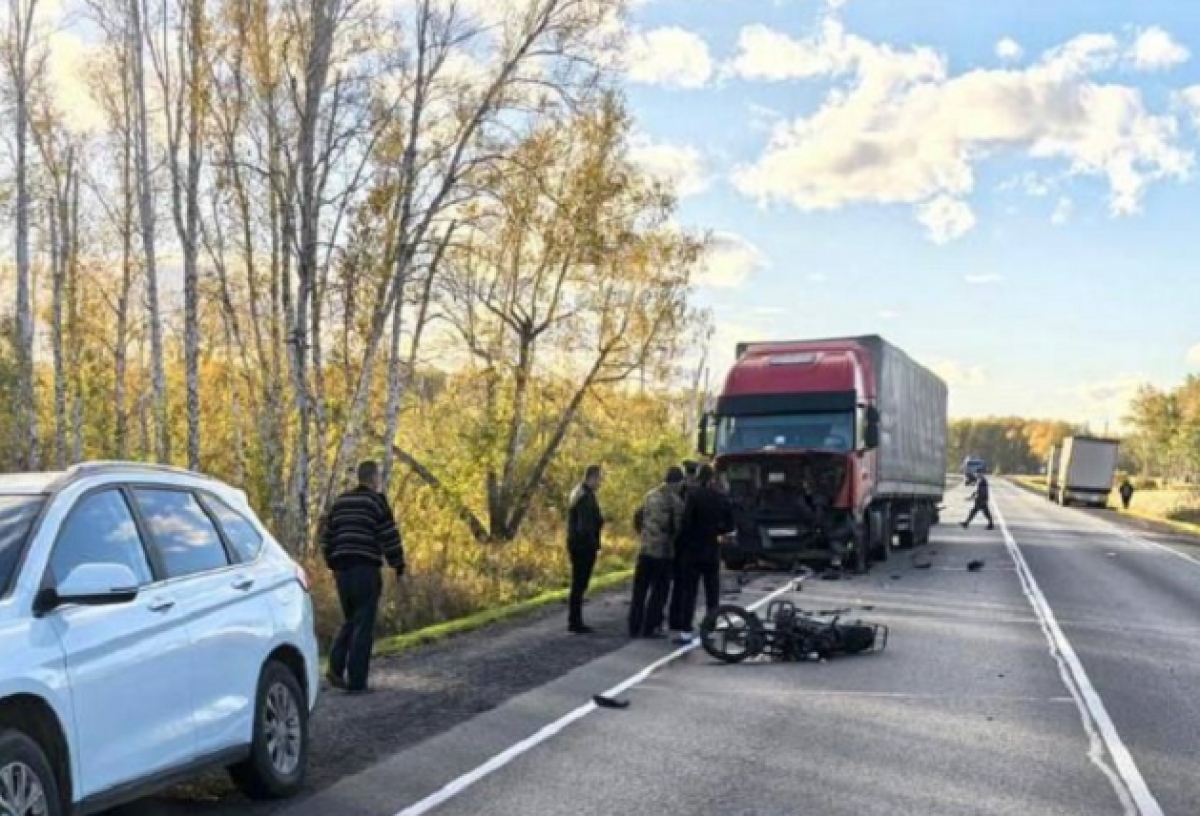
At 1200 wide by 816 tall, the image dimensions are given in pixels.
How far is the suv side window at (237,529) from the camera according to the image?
6660 mm

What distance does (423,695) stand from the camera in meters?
9.86

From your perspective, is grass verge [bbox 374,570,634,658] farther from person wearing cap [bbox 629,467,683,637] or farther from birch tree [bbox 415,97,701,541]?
birch tree [bbox 415,97,701,541]

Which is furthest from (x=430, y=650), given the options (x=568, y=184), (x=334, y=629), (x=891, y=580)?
(x=568, y=184)

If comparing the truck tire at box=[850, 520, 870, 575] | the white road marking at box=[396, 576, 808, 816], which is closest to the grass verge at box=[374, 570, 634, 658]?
the white road marking at box=[396, 576, 808, 816]

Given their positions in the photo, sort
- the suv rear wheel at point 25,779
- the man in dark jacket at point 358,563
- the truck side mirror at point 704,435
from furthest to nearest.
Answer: the truck side mirror at point 704,435
the man in dark jacket at point 358,563
the suv rear wheel at point 25,779

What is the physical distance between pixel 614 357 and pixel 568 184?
4.63 metres

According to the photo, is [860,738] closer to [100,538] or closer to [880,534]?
[100,538]

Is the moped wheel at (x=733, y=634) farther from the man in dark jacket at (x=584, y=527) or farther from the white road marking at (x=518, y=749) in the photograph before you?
the man in dark jacket at (x=584, y=527)

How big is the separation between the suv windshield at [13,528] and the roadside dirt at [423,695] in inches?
75.6

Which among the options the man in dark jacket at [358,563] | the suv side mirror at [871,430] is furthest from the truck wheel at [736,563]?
the man in dark jacket at [358,563]

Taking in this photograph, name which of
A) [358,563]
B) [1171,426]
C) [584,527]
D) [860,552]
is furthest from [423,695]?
[1171,426]

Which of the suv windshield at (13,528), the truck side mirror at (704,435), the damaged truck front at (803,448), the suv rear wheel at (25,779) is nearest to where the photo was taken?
the suv rear wheel at (25,779)

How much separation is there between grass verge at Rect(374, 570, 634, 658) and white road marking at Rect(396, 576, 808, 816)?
8.46 ft

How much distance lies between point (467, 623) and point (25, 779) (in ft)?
32.2
